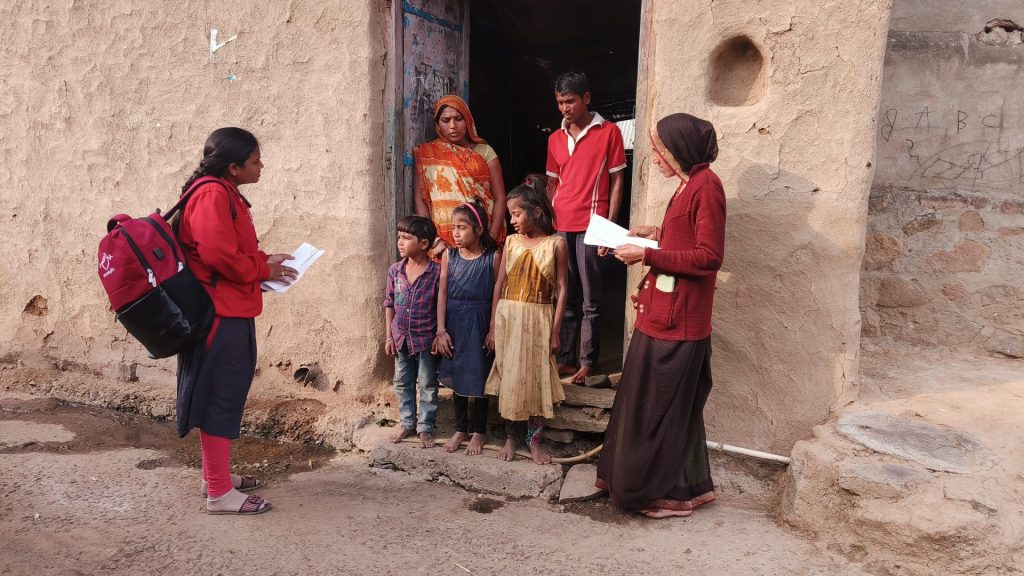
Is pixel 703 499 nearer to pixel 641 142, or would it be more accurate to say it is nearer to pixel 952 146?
pixel 641 142

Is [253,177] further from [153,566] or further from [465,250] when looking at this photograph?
[153,566]

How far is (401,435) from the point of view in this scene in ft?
11.6

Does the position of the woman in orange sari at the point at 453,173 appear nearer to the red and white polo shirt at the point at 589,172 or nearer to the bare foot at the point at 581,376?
the red and white polo shirt at the point at 589,172

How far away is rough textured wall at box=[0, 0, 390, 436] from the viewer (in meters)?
3.83

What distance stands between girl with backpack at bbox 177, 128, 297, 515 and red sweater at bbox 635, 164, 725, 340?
1.50 m

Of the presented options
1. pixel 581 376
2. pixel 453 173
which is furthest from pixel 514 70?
pixel 581 376

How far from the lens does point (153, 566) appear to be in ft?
8.20

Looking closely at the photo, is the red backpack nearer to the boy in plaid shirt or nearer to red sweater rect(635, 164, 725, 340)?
the boy in plaid shirt

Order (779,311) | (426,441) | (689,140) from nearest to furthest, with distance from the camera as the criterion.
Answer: (689,140)
(779,311)
(426,441)

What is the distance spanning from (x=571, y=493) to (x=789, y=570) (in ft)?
3.15

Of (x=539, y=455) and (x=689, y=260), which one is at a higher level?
(x=689, y=260)

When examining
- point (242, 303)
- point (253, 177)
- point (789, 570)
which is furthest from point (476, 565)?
point (253, 177)

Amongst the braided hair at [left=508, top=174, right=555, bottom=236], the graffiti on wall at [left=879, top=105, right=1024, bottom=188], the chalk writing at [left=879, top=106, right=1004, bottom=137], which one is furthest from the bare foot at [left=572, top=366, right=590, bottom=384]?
the chalk writing at [left=879, top=106, right=1004, bottom=137]

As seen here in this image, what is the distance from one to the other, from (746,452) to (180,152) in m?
3.54
